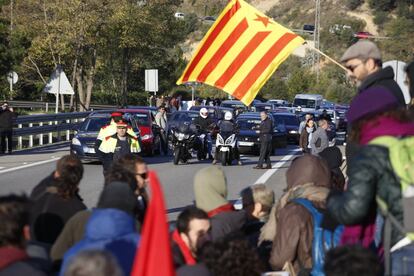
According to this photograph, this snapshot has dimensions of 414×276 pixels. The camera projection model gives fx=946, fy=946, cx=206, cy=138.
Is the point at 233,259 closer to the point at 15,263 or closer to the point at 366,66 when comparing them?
the point at 15,263

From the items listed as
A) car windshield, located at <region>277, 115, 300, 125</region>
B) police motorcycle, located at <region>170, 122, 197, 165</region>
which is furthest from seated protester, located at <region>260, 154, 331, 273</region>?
car windshield, located at <region>277, 115, 300, 125</region>

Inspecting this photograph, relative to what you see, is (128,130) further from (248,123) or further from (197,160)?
(248,123)

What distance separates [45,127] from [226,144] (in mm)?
8271

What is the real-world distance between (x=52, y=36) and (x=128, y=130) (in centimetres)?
3354

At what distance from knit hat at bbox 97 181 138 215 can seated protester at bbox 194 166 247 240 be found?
2.08 feet

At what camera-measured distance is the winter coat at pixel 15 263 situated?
16.8 ft

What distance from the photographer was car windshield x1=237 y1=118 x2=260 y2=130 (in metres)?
33.4

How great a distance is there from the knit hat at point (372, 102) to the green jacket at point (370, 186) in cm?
68

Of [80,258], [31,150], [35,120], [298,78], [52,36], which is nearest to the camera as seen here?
[80,258]

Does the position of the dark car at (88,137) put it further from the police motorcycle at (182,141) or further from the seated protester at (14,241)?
the seated protester at (14,241)

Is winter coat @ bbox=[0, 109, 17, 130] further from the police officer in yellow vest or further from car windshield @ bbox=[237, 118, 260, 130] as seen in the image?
the police officer in yellow vest

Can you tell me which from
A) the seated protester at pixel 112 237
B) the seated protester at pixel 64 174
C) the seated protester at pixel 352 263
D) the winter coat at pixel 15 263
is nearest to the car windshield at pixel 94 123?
the seated protester at pixel 64 174

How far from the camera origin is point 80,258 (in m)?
4.77

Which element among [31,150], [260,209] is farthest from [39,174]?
[260,209]
